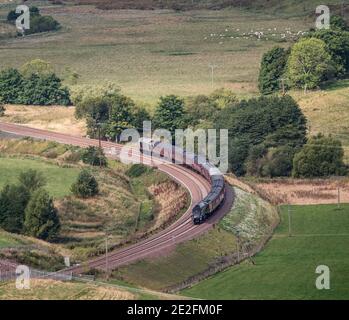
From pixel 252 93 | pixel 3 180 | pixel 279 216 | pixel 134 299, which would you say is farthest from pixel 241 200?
pixel 252 93

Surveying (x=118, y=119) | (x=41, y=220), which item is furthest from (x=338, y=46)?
(x=41, y=220)

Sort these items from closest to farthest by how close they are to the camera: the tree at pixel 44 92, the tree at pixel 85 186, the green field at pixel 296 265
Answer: the green field at pixel 296 265
the tree at pixel 85 186
the tree at pixel 44 92

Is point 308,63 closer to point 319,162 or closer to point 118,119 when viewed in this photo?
point 118,119

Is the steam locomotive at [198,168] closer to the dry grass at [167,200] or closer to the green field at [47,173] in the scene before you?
the dry grass at [167,200]

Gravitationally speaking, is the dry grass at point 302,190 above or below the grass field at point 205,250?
below

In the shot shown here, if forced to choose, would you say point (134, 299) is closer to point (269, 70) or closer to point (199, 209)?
point (199, 209)

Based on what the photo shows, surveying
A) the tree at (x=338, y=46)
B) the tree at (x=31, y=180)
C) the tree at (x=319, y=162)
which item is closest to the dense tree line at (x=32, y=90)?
the tree at (x=338, y=46)

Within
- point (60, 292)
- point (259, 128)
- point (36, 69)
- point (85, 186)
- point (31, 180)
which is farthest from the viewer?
point (36, 69)
